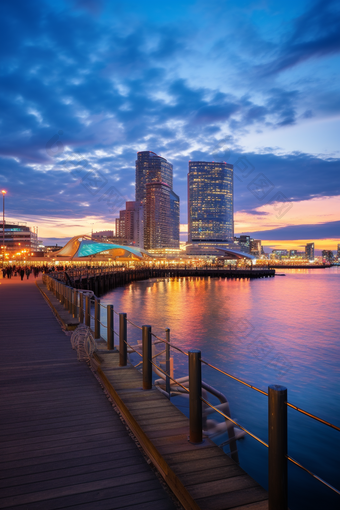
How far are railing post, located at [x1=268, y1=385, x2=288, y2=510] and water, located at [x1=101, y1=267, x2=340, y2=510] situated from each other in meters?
6.06

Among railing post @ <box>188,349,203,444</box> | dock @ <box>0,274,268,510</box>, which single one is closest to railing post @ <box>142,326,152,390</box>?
dock @ <box>0,274,268,510</box>

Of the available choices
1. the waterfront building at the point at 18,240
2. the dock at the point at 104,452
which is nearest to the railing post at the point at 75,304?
the dock at the point at 104,452

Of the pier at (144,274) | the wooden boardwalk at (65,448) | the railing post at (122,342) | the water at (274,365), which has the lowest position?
the water at (274,365)

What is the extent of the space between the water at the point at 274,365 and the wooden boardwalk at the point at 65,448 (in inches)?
201

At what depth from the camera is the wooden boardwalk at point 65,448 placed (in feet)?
11.5

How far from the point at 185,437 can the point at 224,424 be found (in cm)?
576

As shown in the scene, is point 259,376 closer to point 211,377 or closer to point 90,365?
point 211,377

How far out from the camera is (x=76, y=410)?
5723 millimetres

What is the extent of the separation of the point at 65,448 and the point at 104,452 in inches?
20.7

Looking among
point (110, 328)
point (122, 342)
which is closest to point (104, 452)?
point (122, 342)

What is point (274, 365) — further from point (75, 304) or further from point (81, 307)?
point (81, 307)

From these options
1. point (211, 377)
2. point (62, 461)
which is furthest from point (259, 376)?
point (62, 461)

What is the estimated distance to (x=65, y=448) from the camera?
176 inches

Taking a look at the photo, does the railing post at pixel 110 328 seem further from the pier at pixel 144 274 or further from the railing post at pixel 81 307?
the pier at pixel 144 274
